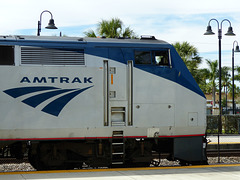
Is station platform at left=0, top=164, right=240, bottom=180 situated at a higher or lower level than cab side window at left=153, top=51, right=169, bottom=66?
lower

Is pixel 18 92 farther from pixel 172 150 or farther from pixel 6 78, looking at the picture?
pixel 172 150

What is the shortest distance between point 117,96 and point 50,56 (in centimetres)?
207

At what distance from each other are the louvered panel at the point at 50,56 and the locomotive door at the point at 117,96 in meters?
0.78

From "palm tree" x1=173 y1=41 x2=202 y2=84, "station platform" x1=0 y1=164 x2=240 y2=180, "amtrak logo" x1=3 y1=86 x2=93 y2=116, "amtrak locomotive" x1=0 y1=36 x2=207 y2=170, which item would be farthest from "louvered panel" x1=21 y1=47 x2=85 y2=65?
A: "palm tree" x1=173 y1=41 x2=202 y2=84

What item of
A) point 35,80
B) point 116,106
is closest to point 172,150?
point 116,106

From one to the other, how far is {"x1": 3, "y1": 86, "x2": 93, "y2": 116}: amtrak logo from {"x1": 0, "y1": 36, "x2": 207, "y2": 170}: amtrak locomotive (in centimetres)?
2

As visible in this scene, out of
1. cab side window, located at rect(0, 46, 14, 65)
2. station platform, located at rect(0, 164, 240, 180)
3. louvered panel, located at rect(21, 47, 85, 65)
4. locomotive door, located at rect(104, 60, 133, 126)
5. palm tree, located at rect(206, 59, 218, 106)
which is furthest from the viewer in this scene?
palm tree, located at rect(206, 59, 218, 106)

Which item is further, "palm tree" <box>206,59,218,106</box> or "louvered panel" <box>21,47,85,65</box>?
"palm tree" <box>206,59,218,106</box>

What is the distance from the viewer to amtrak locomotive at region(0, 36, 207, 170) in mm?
10766

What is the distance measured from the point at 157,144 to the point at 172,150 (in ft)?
1.66

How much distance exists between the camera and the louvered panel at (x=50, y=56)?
10859 millimetres

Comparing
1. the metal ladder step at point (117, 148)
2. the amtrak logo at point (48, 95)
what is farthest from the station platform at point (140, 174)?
the amtrak logo at point (48, 95)

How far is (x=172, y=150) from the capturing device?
11875mm

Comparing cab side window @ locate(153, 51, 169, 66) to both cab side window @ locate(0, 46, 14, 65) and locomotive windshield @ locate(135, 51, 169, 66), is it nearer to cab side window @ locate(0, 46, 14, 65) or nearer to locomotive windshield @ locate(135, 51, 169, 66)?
locomotive windshield @ locate(135, 51, 169, 66)
